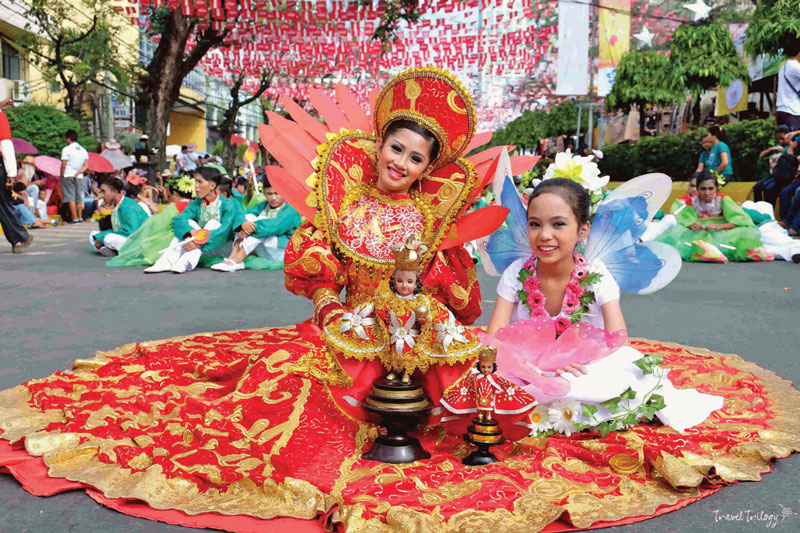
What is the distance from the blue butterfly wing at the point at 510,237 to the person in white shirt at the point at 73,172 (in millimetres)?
12726

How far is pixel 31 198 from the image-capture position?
586 inches

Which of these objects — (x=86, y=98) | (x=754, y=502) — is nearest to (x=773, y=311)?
(x=754, y=502)

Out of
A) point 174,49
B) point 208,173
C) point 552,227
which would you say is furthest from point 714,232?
point 174,49

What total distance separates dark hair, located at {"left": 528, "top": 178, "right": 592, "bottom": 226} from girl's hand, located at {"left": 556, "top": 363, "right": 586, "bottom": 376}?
62cm

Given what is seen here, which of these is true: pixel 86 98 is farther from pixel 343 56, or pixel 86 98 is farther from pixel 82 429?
pixel 82 429

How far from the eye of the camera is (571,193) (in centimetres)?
313

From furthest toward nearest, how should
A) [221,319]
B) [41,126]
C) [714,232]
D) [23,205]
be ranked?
[41,126]
[23,205]
[714,232]
[221,319]

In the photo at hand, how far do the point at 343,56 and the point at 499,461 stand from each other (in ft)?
54.2

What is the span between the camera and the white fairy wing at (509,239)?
335 cm

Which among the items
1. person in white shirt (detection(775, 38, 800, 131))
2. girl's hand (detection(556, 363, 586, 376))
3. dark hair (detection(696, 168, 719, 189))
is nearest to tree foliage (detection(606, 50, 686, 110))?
person in white shirt (detection(775, 38, 800, 131))

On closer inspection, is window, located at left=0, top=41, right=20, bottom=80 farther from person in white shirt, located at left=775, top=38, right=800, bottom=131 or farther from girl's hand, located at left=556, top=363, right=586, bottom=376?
girl's hand, located at left=556, top=363, right=586, bottom=376

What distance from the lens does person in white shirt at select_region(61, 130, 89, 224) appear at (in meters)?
14.4

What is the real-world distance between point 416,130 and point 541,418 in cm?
125

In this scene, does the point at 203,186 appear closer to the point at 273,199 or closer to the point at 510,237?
the point at 273,199
